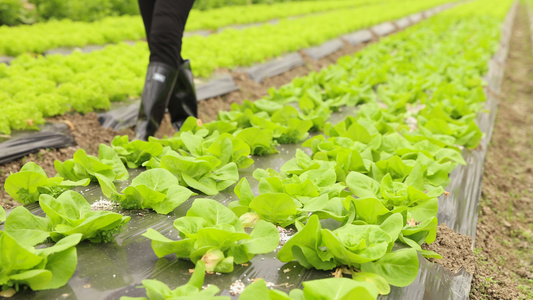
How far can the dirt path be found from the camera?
204 cm

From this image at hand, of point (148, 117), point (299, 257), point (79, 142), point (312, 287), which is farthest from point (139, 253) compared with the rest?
point (79, 142)

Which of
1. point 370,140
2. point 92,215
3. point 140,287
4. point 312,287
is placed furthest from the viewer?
point 370,140

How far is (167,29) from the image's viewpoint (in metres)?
2.81

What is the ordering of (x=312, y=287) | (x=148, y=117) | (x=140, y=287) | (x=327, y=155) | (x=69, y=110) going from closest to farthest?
(x=312, y=287) < (x=140, y=287) < (x=327, y=155) < (x=148, y=117) < (x=69, y=110)

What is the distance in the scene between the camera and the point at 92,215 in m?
1.60

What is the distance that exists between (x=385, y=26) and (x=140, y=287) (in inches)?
482

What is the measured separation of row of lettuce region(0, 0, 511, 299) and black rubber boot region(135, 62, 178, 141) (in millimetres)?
314

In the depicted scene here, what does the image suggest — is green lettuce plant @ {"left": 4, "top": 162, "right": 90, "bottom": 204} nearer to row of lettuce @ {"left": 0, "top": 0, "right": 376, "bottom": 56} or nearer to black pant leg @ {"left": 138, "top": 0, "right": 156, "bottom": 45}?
black pant leg @ {"left": 138, "top": 0, "right": 156, "bottom": 45}

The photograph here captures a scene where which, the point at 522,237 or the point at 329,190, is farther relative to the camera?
the point at 522,237

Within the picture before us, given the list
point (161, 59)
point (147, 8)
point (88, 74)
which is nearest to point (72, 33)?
point (88, 74)

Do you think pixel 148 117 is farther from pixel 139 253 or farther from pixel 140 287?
pixel 140 287

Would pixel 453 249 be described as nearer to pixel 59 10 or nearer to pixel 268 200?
pixel 268 200

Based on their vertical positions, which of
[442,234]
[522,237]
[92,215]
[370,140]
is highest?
[92,215]

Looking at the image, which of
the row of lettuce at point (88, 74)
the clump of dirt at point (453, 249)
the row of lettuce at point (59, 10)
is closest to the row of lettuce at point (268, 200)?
the clump of dirt at point (453, 249)
